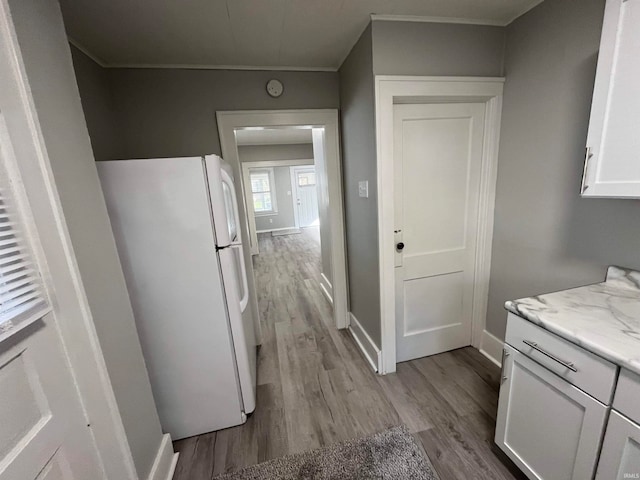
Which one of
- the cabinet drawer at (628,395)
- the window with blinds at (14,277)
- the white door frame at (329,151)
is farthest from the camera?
the white door frame at (329,151)

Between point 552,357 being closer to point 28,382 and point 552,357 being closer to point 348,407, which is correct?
point 348,407

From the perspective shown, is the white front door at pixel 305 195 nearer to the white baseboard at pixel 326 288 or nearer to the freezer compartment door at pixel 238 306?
the white baseboard at pixel 326 288

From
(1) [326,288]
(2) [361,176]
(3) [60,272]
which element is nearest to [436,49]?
(2) [361,176]

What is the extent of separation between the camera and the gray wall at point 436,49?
62.1 inches

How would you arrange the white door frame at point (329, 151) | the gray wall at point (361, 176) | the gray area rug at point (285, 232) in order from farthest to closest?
the gray area rug at point (285, 232) < the white door frame at point (329, 151) < the gray wall at point (361, 176)

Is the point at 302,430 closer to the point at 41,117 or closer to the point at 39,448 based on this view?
the point at 39,448

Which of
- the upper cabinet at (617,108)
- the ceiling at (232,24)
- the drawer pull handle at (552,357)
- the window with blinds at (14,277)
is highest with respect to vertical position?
the ceiling at (232,24)

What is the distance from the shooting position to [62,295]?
2.79 feet

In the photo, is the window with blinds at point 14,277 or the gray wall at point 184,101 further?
the gray wall at point 184,101

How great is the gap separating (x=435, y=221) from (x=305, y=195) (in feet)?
22.5

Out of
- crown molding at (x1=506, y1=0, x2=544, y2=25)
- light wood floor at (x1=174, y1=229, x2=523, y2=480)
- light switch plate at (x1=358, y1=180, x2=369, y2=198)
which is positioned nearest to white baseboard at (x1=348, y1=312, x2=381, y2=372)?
light wood floor at (x1=174, y1=229, x2=523, y2=480)

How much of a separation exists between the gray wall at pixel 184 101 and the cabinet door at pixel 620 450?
2.48 m

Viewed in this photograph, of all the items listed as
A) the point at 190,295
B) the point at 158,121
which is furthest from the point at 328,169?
the point at 190,295

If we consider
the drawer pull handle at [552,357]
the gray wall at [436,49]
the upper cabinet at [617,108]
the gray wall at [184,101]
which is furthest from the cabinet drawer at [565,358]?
the gray wall at [184,101]
